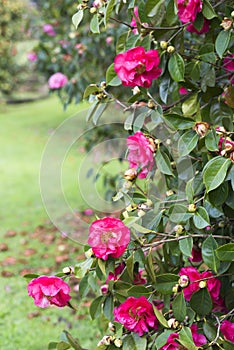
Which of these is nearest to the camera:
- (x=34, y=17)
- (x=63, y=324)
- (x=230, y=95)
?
(x=230, y=95)

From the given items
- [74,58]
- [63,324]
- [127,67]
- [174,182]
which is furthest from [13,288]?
[127,67]

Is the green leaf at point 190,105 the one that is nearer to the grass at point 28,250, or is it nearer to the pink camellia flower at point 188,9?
the pink camellia flower at point 188,9

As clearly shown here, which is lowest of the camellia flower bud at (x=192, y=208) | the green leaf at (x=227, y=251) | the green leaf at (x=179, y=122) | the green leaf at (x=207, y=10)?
the green leaf at (x=227, y=251)

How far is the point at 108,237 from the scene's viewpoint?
134cm

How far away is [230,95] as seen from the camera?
62.9 inches

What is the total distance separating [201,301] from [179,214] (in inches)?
8.9

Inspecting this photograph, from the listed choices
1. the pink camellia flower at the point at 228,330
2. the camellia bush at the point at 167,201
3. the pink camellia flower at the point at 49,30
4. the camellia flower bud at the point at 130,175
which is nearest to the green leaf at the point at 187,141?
the camellia bush at the point at 167,201

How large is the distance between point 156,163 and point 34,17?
13.2 feet

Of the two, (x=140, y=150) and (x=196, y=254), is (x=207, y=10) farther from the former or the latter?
(x=196, y=254)

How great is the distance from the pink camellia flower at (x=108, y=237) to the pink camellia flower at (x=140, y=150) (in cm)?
21

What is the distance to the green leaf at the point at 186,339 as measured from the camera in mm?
1312

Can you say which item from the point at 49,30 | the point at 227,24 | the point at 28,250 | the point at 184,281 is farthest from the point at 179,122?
the point at 28,250

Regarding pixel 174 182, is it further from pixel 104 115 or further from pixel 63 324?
pixel 63 324

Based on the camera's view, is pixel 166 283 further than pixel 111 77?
No
